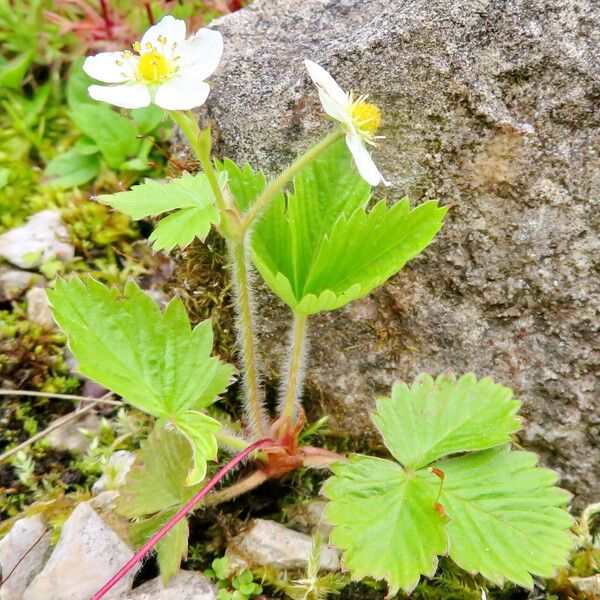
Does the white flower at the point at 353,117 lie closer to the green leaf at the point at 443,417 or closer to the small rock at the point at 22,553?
the green leaf at the point at 443,417

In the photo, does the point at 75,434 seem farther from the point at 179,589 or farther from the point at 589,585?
the point at 589,585

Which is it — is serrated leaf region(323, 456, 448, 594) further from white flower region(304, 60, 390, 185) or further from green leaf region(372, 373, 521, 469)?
white flower region(304, 60, 390, 185)

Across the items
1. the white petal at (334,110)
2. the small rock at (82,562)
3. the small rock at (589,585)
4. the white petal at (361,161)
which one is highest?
the white petal at (334,110)

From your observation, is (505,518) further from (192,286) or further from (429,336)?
(192,286)

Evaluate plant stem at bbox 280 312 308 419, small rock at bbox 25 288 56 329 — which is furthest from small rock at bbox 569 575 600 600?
small rock at bbox 25 288 56 329

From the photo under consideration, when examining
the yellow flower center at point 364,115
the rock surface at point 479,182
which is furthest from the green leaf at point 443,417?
the yellow flower center at point 364,115

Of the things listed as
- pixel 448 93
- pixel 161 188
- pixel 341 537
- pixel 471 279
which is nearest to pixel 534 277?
pixel 471 279
